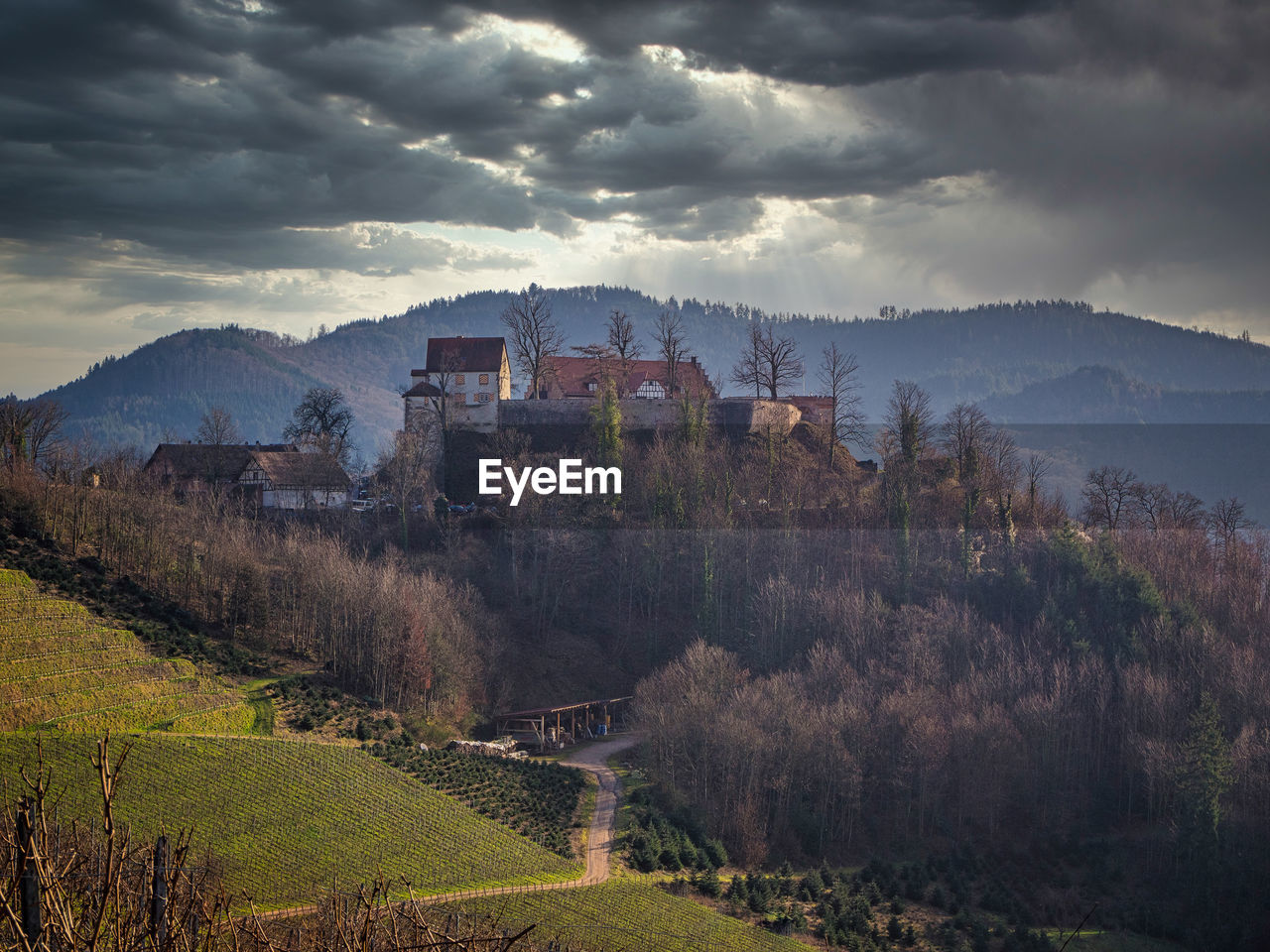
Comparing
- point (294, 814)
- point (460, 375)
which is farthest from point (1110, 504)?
point (294, 814)

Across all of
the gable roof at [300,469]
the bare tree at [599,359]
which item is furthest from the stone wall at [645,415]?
the gable roof at [300,469]

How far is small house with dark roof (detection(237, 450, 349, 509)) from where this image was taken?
2527 inches

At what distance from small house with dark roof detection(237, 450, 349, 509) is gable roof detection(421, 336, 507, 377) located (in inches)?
449

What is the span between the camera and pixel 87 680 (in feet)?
121

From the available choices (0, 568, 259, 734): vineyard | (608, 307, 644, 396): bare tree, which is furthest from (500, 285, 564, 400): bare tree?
(0, 568, 259, 734): vineyard

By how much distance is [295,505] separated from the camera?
64.4 meters

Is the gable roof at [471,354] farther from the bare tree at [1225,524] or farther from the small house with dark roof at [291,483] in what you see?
the bare tree at [1225,524]

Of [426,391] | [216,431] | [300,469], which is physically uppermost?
[426,391]

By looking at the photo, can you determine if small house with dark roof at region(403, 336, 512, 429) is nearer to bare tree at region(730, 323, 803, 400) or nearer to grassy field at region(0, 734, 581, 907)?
bare tree at region(730, 323, 803, 400)

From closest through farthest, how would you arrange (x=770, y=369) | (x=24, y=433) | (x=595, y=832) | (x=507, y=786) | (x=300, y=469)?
(x=595, y=832), (x=507, y=786), (x=24, y=433), (x=300, y=469), (x=770, y=369)

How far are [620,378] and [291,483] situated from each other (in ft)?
80.7

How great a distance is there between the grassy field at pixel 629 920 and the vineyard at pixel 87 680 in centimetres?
1432

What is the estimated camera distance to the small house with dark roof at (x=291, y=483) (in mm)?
64188

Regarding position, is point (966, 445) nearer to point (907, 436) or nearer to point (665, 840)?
point (907, 436)
